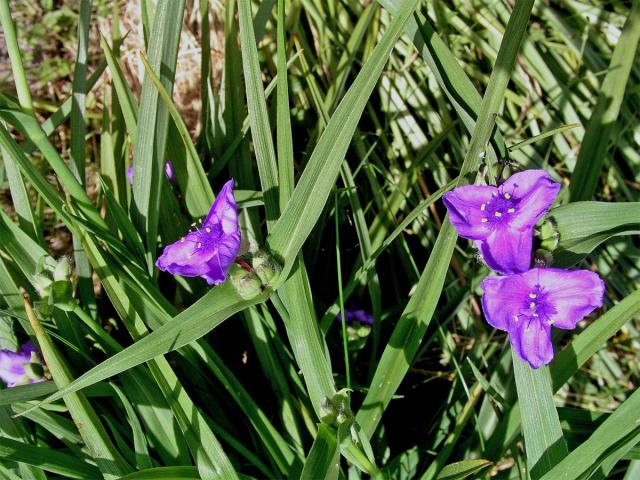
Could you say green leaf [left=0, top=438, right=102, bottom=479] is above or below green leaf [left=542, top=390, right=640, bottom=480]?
below

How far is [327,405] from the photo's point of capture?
3.13 feet

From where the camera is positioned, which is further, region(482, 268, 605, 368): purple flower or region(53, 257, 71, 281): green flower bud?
region(53, 257, 71, 281): green flower bud

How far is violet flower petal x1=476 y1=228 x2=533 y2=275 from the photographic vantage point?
0.92m

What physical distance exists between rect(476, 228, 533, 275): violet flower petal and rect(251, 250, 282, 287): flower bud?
0.35 m

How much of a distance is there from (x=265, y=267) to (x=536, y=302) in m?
0.45

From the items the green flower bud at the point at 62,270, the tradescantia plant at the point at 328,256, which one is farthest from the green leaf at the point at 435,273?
the green flower bud at the point at 62,270

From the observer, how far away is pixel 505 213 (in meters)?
0.93

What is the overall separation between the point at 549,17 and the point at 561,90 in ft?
0.68

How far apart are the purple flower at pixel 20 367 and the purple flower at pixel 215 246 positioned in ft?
1.37

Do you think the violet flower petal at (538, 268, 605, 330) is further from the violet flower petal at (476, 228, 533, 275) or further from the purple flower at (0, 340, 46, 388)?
the purple flower at (0, 340, 46, 388)

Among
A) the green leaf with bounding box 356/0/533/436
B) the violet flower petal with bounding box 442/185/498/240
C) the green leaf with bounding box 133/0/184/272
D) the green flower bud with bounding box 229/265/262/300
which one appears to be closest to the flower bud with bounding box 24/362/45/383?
the green leaf with bounding box 133/0/184/272

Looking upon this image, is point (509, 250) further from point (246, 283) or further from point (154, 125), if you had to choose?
point (154, 125)

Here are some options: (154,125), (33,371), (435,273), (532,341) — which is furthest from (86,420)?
(532,341)

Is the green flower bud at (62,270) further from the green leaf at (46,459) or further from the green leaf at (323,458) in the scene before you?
the green leaf at (323,458)
